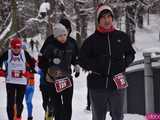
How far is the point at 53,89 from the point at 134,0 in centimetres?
3507

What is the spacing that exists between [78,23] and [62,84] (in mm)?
31374

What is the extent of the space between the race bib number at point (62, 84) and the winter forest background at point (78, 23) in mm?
1608

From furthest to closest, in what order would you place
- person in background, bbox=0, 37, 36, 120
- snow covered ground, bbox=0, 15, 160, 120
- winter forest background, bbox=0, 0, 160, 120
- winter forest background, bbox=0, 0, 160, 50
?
winter forest background, bbox=0, 0, 160, 50, winter forest background, bbox=0, 0, 160, 120, snow covered ground, bbox=0, 15, 160, 120, person in background, bbox=0, 37, 36, 120

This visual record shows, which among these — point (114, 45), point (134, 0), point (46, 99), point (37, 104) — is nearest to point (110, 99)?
point (114, 45)

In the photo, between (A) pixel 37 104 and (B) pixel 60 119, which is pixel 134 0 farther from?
(B) pixel 60 119

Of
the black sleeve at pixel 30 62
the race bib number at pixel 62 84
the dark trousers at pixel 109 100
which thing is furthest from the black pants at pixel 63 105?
the dark trousers at pixel 109 100

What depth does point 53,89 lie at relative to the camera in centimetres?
888

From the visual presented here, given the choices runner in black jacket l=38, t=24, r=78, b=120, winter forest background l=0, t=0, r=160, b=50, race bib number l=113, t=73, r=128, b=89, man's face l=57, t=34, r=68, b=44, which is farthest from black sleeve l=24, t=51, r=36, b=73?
winter forest background l=0, t=0, r=160, b=50

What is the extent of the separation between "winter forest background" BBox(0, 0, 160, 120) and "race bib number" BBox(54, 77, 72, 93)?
5.28ft

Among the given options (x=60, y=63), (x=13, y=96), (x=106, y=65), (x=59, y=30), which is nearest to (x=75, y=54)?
(x=60, y=63)

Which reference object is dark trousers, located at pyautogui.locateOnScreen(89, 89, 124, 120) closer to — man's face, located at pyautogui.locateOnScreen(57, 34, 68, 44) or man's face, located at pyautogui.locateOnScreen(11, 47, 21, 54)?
man's face, located at pyautogui.locateOnScreen(57, 34, 68, 44)

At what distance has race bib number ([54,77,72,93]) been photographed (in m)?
8.48

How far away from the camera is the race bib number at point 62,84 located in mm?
8484

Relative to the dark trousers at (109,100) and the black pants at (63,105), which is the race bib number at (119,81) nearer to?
the dark trousers at (109,100)
